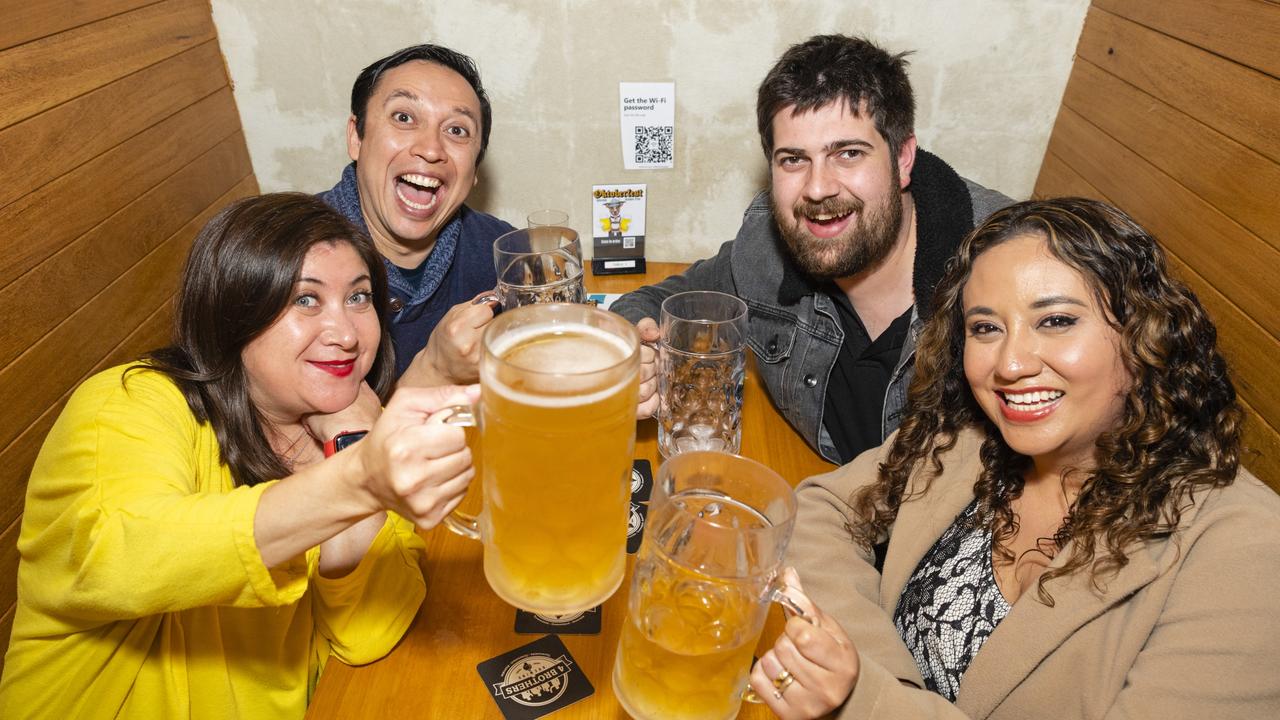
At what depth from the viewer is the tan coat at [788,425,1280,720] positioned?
0.99 m

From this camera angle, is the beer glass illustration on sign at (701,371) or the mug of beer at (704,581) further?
the beer glass illustration on sign at (701,371)

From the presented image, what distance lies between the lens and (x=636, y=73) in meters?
2.62

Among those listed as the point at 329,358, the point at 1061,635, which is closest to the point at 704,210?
the point at 329,358

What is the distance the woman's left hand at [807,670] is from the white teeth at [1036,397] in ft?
1.90

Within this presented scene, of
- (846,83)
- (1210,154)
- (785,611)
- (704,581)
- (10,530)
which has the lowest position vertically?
(10,530)

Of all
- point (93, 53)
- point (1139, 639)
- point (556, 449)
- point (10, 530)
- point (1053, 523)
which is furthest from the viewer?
point (93, 53)

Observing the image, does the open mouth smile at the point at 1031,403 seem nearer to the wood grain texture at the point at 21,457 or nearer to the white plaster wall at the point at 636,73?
the white plaster wall at the point at 636,73

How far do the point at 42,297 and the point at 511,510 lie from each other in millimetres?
1697

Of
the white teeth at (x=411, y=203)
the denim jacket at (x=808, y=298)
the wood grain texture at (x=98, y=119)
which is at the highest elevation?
the wood grain texture at (x=98, y=119)

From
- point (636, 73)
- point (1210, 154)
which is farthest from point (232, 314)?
point (1210, 154)

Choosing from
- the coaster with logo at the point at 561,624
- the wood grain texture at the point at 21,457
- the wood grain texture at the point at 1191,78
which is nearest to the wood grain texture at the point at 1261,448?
the wood grain texture at the point at 1191,78

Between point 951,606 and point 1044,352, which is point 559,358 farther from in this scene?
point 951,606

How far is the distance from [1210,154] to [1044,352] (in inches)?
36.2

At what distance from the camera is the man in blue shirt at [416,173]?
2.18m
